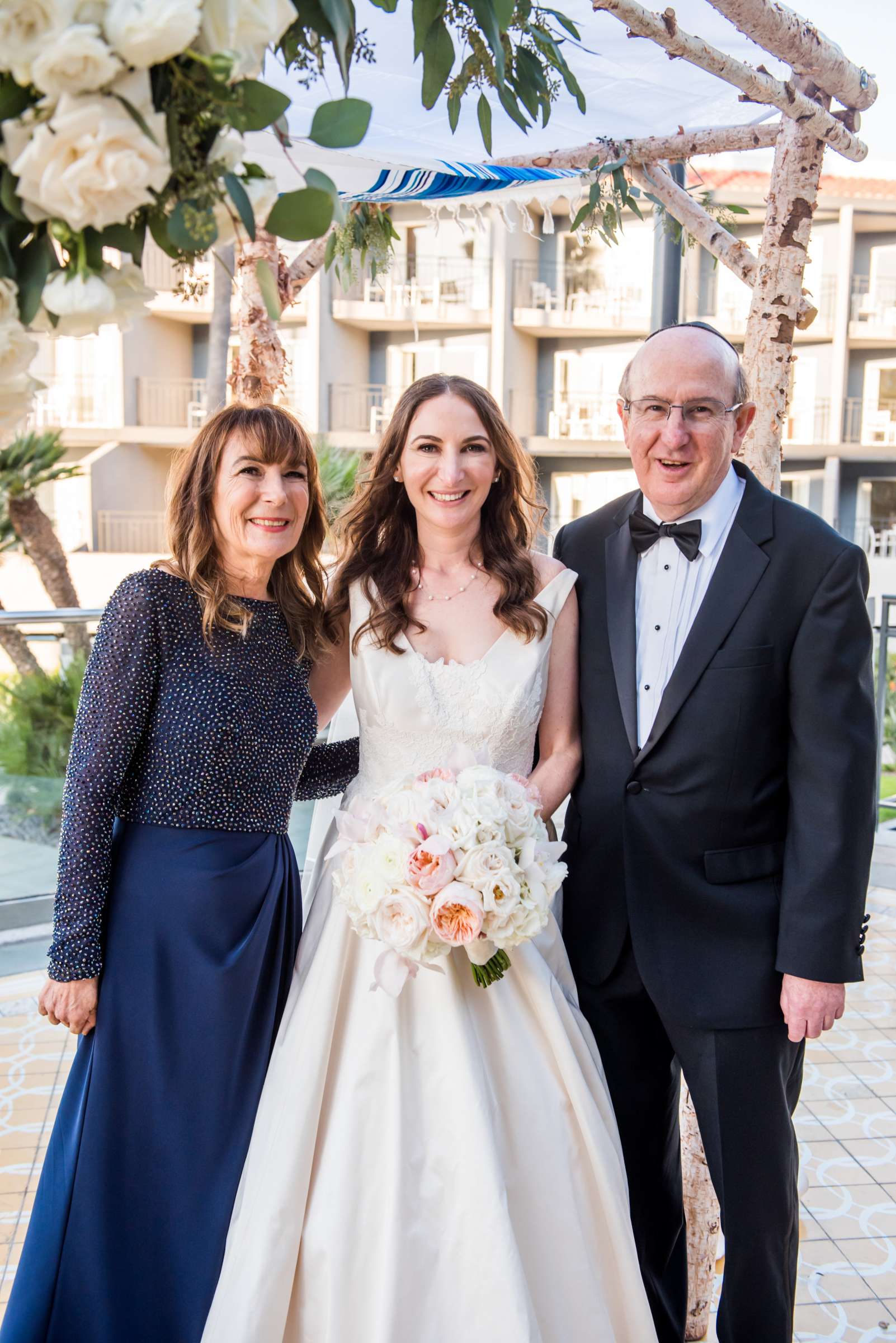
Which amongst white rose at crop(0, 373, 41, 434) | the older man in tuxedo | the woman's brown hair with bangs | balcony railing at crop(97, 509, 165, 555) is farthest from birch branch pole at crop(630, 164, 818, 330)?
balcony railing at crop(97, 509, 165, 555)

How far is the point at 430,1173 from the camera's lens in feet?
6.30

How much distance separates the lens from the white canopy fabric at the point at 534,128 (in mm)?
2533

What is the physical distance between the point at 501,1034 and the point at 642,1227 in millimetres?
660

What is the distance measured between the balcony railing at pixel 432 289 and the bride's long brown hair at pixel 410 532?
17.0 meters

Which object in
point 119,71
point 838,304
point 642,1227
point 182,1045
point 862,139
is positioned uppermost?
point 838,304

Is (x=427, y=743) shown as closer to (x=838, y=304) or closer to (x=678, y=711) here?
(x=678, y=711)

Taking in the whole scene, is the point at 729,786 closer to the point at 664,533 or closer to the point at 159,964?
the point at 664,533

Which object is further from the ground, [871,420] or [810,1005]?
[871,420]

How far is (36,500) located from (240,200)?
358 inches

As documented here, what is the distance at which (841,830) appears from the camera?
197 centimetres

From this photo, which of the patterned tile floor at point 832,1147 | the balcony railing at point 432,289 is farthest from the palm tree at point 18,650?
the balcony railing at point 432,289

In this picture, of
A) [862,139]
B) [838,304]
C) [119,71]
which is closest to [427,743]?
[119,71]

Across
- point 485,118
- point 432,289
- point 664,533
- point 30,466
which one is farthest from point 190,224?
point 432,289

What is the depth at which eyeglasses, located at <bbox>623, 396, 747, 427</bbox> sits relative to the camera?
2107mm
